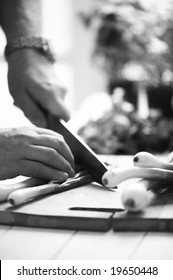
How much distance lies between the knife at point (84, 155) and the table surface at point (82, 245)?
0.29 meters

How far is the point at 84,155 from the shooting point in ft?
3.60

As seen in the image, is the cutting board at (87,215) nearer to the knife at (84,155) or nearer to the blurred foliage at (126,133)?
the knife at (84,155)

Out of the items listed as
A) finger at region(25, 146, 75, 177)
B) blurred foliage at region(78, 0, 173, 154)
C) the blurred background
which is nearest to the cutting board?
finger at region(25, 146, 75, 177)

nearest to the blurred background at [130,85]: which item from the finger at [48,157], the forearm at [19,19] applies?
the forearm at [19,19]

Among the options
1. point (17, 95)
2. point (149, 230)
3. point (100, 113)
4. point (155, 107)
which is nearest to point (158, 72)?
point (155, 107)

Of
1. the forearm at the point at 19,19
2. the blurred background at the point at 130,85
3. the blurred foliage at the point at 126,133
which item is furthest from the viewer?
the blurred background at the point at 130,85

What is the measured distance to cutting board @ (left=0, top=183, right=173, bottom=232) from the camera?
78cm

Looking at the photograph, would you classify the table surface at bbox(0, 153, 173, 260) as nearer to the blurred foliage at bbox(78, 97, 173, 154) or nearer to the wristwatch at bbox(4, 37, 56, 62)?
the wristwatch at bbox(4, 37, 56, 62)

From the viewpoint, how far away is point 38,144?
1.02 m

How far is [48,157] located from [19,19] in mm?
604

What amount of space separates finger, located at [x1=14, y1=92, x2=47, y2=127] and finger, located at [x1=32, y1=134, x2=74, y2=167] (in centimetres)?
25

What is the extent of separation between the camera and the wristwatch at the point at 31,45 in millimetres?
1362

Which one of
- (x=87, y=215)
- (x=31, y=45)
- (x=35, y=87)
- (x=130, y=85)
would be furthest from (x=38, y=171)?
(x=130, y=85)

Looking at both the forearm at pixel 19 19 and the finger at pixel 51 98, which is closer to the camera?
the finger at pixel 51 98
